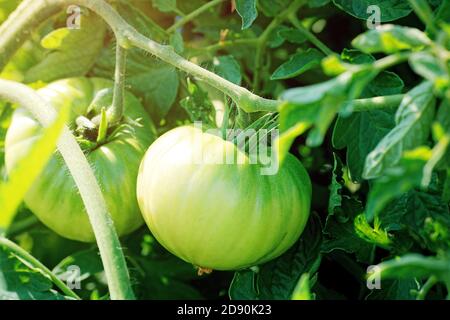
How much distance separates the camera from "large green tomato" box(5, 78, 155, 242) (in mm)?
1127

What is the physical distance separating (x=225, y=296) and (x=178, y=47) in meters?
0.51

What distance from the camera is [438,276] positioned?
25.9 inches

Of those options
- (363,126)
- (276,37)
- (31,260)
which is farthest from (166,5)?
(31,260)

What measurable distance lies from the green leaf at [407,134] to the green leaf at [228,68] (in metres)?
0.50

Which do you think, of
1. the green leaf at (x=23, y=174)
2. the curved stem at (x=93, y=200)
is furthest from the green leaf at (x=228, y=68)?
the green leaf at (x=23, y=174)

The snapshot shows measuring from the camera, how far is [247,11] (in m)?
1.07

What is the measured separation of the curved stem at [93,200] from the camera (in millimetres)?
844

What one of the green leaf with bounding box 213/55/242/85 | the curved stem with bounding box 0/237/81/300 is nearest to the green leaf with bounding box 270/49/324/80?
the green leaf with bounding box 213/55/242/85

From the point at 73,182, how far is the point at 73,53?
0.32 meters

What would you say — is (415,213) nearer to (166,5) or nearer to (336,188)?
(336,188)

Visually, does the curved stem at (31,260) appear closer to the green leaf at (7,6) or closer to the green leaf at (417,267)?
the green leaf at (417,267)

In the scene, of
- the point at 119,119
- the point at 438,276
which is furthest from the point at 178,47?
the point at 438,276
